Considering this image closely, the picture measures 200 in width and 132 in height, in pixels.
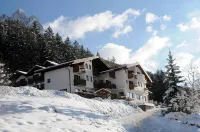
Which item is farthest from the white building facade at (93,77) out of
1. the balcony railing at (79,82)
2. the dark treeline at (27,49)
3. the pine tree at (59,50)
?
the pine tree at (59,50)

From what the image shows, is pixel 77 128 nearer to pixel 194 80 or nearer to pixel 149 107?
pixel 194 80

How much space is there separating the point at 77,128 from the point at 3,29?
76.4m

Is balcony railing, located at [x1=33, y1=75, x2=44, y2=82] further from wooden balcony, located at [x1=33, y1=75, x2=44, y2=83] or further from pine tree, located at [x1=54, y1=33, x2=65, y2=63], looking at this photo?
pine tree, located at [x1=54, y1=33, x2=65, y2=63]

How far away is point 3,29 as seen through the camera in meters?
86.4

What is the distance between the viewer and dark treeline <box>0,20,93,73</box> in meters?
78.8

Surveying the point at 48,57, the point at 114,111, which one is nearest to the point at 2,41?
the point at 48,57

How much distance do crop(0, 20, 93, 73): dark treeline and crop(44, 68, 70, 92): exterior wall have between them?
71.8 ft

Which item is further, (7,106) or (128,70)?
(128,70)

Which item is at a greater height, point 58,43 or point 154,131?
point 58,43

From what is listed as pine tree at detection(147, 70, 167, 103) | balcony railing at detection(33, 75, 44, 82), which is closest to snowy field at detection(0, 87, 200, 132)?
balcony railing at detection(33, 75, 44, 82)

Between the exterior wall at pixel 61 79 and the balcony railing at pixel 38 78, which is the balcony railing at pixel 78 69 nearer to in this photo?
the exterior wall at pixel 61 79

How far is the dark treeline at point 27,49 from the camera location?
7875 cm

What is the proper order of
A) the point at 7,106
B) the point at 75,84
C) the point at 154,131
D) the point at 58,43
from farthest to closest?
the point at 58,43
the point at 75,84
the point at 154,131
the point at 7,106

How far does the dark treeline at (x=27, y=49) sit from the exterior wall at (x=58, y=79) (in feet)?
71.8
